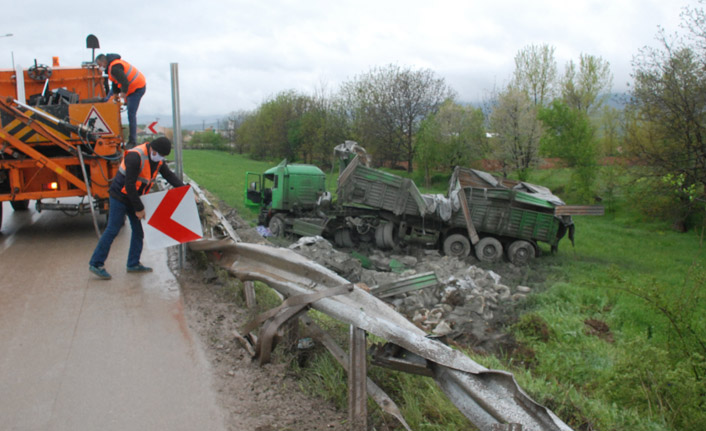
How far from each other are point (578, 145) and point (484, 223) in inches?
688

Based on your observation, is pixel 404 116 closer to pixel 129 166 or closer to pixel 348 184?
pixel 348 184

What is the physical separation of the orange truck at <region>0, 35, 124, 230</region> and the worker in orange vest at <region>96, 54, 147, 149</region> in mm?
193

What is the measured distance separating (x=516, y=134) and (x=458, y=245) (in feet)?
58.2

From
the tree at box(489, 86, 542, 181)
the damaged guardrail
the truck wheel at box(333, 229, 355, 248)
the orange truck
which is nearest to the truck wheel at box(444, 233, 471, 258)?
the truck wheel at box(333, 229, 355, 248)

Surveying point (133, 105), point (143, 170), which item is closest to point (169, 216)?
point (143, 170)

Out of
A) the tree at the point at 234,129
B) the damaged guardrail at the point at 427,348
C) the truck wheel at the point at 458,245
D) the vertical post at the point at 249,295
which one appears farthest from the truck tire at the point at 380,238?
the tree at the point at 234,129

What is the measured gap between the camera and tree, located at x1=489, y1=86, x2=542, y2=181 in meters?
31.8

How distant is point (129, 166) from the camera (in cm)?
583

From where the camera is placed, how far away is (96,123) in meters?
8.48

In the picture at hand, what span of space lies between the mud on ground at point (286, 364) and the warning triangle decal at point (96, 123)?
2428 mm

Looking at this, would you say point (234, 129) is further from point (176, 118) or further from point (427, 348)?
point (427, 348)

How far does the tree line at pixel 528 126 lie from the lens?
19.6m

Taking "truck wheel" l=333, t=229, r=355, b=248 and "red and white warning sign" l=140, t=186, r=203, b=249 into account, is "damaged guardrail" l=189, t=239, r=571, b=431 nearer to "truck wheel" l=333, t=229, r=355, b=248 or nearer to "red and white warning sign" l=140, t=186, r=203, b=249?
"red and white warning sign" l=140, t=186, r=203, b=249

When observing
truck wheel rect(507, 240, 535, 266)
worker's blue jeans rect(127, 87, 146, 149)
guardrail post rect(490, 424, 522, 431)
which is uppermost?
worker's blue jeans rect(127, 87, 146, 149)
